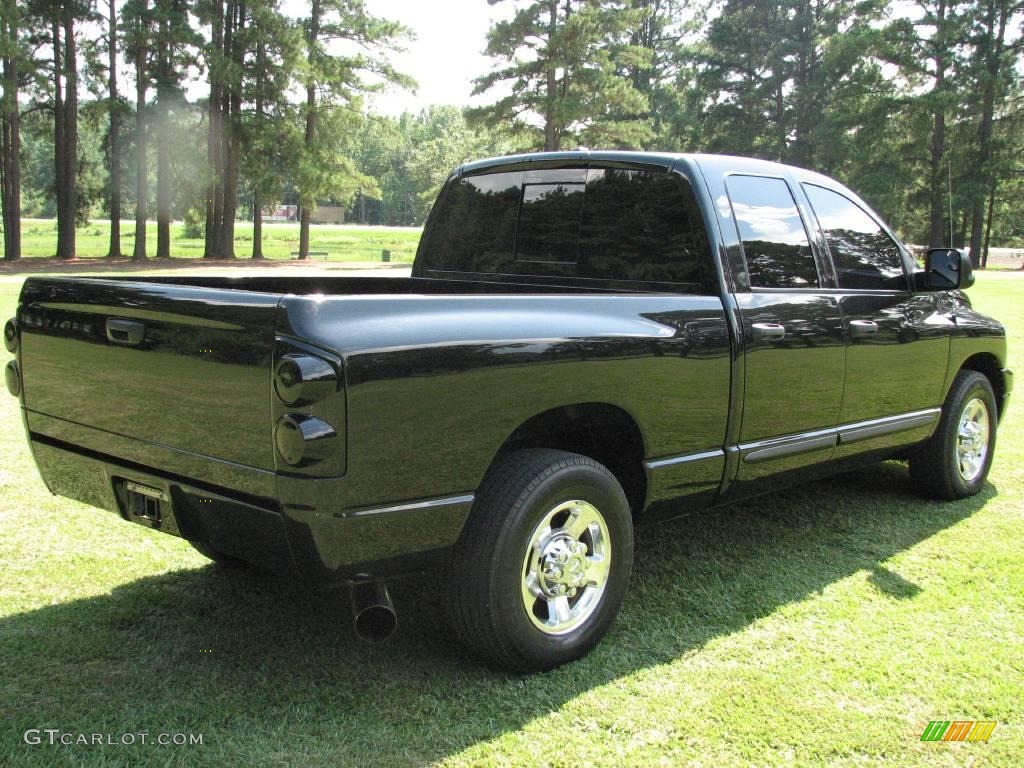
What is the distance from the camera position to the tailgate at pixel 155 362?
2.56 meters

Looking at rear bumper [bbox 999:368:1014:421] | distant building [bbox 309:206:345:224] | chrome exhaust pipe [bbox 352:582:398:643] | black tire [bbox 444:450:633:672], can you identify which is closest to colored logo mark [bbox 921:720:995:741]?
black tire [bbox 444:450:633:672]

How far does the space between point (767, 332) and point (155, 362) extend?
7.74 feet

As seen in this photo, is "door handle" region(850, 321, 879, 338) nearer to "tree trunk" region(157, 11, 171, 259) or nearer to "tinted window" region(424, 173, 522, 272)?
"tinted window" region(424, 173, 522, 272)

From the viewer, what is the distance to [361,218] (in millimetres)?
130625

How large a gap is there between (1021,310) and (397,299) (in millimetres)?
18953

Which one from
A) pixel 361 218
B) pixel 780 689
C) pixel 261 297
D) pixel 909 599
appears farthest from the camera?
pixel 361 218

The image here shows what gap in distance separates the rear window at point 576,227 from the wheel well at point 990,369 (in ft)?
7.99

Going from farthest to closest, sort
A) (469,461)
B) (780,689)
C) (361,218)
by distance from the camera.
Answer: (361,218), (780,689), (469,461)

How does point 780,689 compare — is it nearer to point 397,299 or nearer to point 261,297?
point 397,299

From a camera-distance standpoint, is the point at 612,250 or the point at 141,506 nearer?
the point at 141,506

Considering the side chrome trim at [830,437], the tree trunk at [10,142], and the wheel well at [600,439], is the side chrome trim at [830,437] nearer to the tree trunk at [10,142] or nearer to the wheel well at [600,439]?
the wheel well at [600,439]

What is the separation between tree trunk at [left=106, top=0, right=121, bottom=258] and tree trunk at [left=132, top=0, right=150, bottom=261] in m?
0.77

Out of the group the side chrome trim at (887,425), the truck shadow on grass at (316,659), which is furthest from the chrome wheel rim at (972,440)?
the truck shadow on grass at (316,659)

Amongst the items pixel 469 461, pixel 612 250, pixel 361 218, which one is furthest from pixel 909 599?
pixel 361 218
